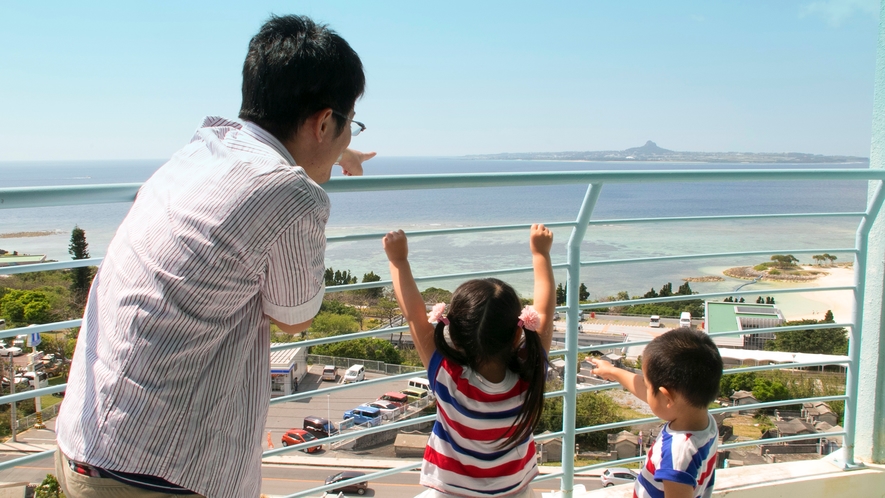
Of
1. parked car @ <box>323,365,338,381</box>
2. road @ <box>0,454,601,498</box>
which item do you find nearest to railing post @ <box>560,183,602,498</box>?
road @ <box>0,454,601,498</box>

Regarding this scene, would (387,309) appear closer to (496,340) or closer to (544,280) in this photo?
(544,280)

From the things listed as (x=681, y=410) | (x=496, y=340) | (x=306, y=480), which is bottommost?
(x=306, y=480)

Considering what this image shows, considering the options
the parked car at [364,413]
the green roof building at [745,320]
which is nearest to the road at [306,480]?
the parked car at [364,413]

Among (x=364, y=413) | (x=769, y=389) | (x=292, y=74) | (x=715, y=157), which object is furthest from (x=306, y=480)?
(x=715, y=157)

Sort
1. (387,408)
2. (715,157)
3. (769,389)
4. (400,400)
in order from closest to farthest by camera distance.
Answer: (400,400) → (387,408) → (769,389) → (715,157)

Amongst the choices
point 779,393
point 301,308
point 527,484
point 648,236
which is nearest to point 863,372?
point 527,484

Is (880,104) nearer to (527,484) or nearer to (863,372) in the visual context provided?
(863,372)

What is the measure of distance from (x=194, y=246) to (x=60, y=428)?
0.42 metres

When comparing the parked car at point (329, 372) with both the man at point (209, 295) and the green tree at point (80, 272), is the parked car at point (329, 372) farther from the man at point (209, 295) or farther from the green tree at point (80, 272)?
the man at point (209, 295)

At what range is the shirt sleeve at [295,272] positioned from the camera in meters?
0.96

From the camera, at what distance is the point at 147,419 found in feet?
3.04

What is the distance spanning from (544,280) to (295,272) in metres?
0.93

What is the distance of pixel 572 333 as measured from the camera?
213cm

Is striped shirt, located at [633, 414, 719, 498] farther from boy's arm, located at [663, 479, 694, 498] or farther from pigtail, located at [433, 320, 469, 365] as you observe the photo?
pigtail, located at [433, 320, 469, 365]
